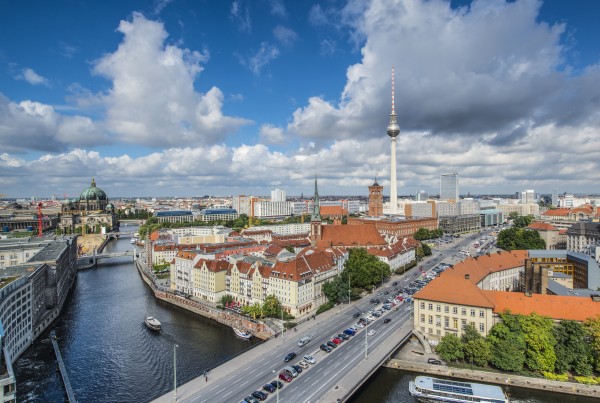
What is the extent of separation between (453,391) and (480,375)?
17.8 ft

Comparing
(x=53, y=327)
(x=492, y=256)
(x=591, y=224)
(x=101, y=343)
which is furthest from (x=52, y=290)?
(x=591, y=224)

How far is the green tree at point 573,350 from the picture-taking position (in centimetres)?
3638

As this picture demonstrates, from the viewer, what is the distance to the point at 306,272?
59.6m

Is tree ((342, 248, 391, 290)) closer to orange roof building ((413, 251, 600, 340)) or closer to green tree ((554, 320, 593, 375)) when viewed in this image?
orange roof building ((413, 251, 600, 340))

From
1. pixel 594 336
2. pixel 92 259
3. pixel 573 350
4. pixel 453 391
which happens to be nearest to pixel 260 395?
pixel 453 391

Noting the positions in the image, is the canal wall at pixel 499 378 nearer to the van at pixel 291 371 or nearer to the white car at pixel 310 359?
the white car at pixel 310 359

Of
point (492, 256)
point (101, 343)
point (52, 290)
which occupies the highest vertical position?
point (492, 256)

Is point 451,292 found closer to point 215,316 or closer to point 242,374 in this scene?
point 242,374

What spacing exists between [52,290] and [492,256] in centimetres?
7469

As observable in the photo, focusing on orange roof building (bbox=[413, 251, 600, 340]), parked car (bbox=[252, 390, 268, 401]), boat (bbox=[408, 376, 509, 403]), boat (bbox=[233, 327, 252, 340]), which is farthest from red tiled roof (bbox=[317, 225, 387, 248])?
parked car (bbox=[252, 390, 268, 401])

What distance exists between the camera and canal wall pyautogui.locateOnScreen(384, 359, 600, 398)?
35.2 metres

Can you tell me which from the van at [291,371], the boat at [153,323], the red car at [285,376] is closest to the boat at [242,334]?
the boat at [153,323]

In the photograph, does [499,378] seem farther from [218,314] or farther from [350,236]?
[350,236]

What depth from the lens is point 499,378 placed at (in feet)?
123
